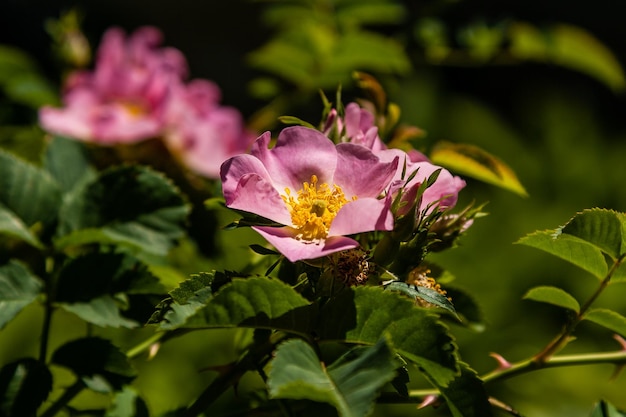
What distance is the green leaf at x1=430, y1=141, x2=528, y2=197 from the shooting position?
29.7 inches

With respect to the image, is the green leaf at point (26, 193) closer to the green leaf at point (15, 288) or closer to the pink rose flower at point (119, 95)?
the green leaf at point (15, 288)

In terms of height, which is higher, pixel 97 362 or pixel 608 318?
pixel 608 318

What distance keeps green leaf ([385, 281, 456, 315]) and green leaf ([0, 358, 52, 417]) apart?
0.29 m

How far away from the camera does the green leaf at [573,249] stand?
566mm

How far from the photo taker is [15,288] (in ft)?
2.11

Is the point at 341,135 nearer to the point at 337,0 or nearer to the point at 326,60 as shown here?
the point at 326,60

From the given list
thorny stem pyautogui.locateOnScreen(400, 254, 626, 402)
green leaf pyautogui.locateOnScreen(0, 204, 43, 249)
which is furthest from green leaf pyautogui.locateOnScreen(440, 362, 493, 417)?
green leaf pyautogui.locateOnScreen(0, 204, 43, 249)

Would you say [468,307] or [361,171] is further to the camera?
[468,307]

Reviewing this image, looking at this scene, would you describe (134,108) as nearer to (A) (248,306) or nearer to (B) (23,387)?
(B) (23,387)

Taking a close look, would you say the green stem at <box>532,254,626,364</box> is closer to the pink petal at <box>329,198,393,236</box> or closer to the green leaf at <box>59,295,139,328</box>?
the pink petal at <box>329,198,393,236</box>

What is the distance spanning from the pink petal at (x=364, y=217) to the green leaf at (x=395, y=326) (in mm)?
40

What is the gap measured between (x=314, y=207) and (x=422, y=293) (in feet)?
0.37

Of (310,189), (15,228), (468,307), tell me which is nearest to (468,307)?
(468,307)

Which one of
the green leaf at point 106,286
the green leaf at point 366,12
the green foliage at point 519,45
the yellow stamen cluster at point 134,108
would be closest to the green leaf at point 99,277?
the green leaf at point 106,286
